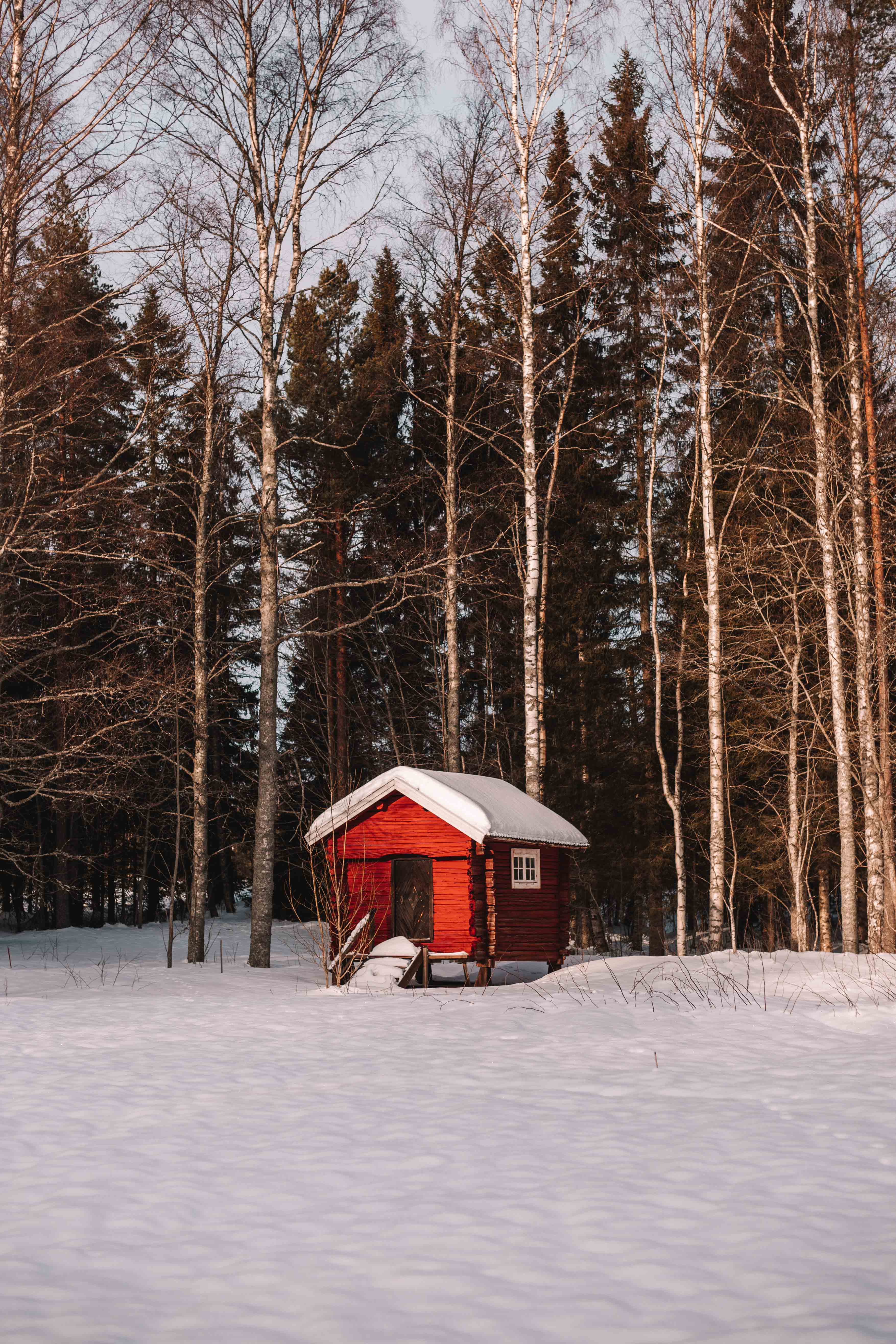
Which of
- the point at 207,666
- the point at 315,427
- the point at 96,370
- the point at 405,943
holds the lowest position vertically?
the point at 405,943

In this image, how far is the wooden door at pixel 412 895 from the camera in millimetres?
17250

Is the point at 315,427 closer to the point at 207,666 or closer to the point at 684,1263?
the point at 207,666

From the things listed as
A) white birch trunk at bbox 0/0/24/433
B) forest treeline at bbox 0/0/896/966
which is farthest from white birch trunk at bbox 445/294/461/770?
white birch trunk at bbox 0/0/24/433

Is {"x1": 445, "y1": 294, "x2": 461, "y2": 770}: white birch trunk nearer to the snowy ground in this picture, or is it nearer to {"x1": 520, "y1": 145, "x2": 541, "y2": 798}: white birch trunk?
{"x1": 520, "y1": 145, "x2": 541, "y2": 798}: white birch trunk

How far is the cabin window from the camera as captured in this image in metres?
17.4

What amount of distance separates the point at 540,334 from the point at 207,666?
384 inches

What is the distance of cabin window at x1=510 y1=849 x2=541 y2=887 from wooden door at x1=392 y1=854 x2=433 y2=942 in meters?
1.38

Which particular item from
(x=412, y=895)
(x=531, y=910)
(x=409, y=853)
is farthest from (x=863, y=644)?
(x=412, y=895)

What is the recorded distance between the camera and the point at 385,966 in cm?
1538

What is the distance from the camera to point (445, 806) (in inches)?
634

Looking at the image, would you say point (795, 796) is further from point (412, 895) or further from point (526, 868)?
point (412, 895)

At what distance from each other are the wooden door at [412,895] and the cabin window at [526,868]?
1376mm

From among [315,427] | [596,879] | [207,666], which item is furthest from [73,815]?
[596,879]

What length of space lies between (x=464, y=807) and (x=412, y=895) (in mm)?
2417
